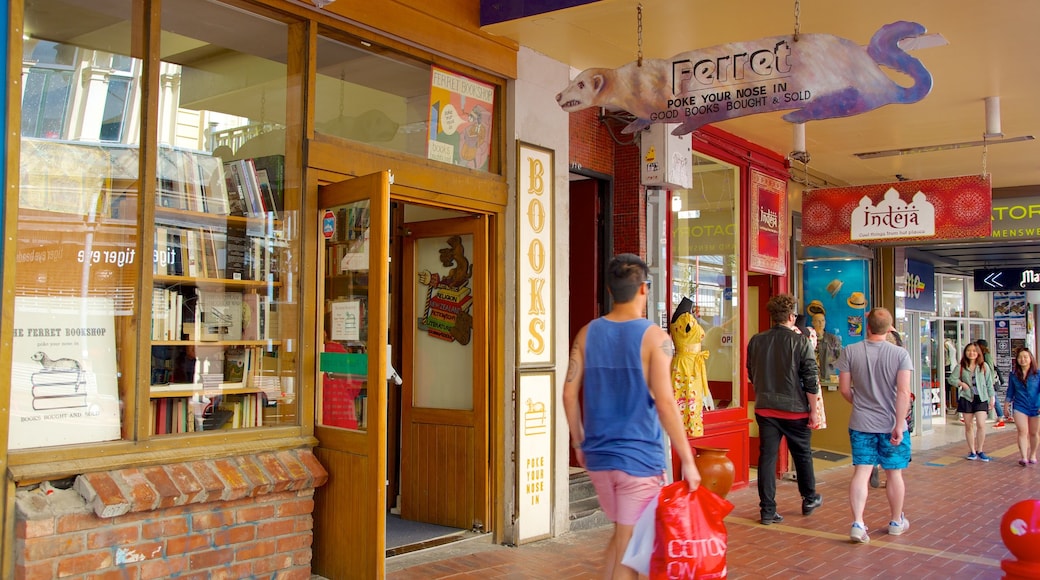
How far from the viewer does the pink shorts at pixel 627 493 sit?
159 inches

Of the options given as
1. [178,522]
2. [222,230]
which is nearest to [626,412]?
[178,522]

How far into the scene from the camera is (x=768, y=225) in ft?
34.4

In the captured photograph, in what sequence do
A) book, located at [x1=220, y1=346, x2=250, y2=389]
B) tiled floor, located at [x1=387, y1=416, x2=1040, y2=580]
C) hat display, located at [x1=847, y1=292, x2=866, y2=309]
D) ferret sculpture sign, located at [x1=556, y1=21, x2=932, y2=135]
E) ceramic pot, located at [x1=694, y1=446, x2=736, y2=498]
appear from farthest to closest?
hat display, located at [x1=847, y1=292, x2=866, y2=309] < ceramic pot, located at [x1=694, y1=446, x2=736, y2=498] < tiled floor, located at [x1=387, y1=416, x2=1040, y2=580] < book, located at [x1=220, y1=346, x2=250, y2=389] < ferret sculpture sign, located at [x1=556, y1=21, x2=932, y2=135]

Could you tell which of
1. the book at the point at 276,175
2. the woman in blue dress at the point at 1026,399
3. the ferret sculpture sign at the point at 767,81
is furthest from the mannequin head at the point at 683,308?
the woman in blue dress at the point at 1026,399

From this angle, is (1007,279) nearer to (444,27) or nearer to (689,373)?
(689,373)

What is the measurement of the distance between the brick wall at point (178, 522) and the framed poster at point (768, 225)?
644cm

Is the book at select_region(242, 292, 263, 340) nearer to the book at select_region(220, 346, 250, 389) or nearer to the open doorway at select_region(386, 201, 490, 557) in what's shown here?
the book at select_region(220, 346, 250, 389)

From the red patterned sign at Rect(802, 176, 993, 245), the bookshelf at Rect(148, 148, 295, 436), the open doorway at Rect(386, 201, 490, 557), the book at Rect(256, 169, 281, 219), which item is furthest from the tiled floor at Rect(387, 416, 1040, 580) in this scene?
the red patterned sign at Rect(802, 176, 993, 245)

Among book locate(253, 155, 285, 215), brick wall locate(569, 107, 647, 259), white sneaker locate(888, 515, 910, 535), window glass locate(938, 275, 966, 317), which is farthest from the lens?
window glass locate(938, 275, 966, 317)

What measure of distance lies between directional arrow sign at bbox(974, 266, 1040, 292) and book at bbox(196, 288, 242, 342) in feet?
64.8

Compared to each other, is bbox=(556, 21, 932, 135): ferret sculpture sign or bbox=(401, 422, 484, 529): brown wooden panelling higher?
bbox=(556, 21, 932, 135): ferret sculpture sign

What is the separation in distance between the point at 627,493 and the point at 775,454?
4.04 metres

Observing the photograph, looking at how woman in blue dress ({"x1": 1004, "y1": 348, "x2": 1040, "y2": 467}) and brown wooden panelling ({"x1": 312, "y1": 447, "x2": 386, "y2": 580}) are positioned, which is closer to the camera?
brown wooden panelling ({"x1": 312, "y1": 447, "x2": 386, "y2": 580})

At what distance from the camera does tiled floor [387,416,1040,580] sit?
5.89 m
